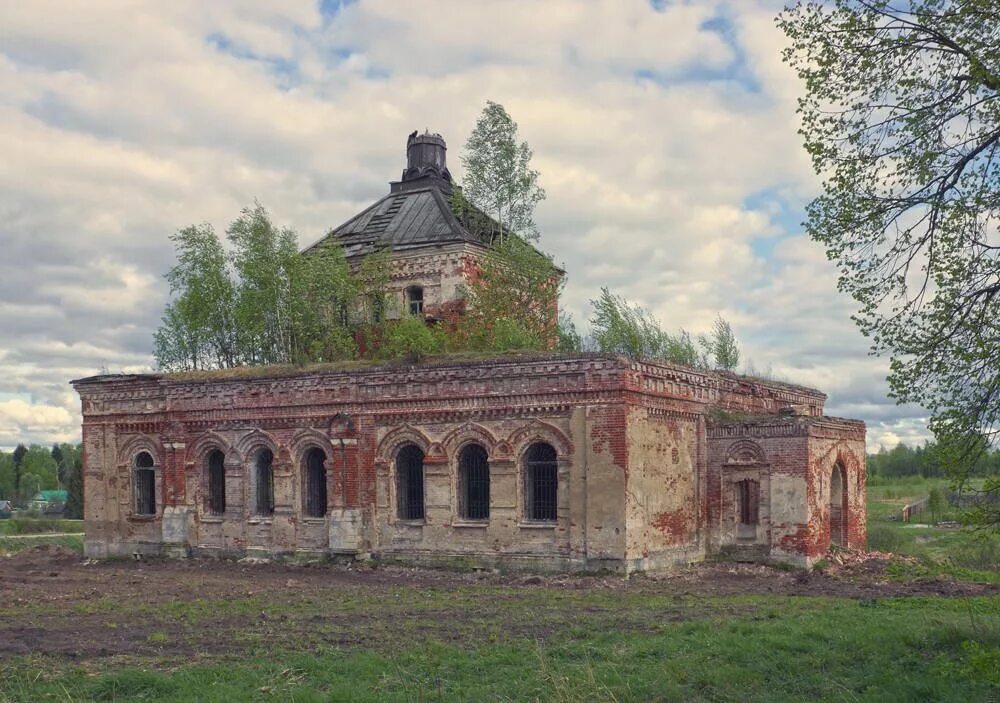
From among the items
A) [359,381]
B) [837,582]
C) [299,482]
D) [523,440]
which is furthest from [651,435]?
[299,482]

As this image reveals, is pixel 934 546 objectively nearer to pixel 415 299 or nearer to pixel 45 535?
pixel 415 299

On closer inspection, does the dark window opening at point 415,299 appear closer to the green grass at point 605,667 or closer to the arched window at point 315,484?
the arched window at point 315,484

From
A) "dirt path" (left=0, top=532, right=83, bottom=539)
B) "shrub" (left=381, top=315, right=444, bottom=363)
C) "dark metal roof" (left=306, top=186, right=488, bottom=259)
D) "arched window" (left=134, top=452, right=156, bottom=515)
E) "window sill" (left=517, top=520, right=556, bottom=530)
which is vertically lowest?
"dirt path" (left=0, top=532, right=83, bottom=539)

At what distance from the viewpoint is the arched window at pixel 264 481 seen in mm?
25391

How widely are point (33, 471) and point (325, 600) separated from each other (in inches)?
3936

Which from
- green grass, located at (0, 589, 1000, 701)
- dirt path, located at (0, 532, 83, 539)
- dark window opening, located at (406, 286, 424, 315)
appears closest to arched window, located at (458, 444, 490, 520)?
green grass, located at (0, 589, 1000, 701)

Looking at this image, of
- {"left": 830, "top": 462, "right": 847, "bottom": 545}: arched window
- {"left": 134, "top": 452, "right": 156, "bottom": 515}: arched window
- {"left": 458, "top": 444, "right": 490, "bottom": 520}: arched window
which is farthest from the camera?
{"left": 134, "top": 452, "right": 156, "bottom": 515}: arched window

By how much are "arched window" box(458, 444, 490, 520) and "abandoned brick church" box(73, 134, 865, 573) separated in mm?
47

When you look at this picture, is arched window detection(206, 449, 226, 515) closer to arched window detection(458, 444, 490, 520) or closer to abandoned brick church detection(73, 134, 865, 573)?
abandoned brick church detection(73, 134, 865, 573)

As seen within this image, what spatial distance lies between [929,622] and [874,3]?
29.5 ft

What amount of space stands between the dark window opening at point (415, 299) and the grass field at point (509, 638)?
37.8ft

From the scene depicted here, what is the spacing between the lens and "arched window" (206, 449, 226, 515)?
1032 inches

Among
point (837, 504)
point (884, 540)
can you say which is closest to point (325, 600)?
point (837, 504)

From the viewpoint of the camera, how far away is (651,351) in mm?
31500
